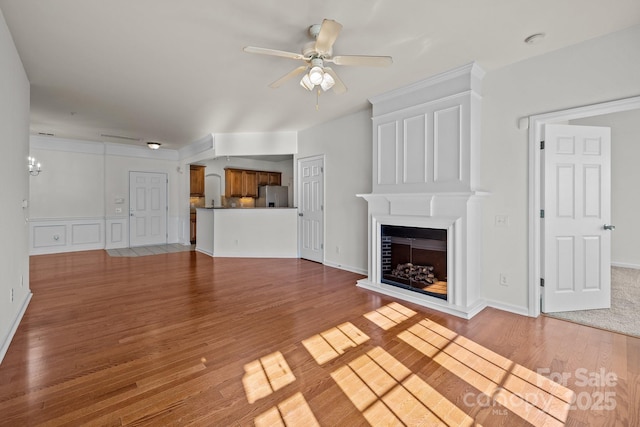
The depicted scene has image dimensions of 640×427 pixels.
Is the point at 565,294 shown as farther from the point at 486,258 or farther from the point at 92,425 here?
the point at 92,425

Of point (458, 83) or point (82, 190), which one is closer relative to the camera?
point (458, 83)

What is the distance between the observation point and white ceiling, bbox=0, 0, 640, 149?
2.31m

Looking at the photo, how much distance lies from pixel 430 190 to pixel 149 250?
676 cm

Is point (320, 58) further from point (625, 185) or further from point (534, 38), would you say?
point (625, 185)

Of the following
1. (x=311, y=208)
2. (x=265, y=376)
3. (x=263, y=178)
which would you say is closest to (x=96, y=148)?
(x=263, y=178)

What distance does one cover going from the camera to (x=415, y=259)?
379cm

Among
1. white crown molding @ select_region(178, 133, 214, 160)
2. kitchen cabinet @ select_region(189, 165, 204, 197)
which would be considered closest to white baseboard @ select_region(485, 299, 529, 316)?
white crown molding @ select_region(178, 133, 214, 160)

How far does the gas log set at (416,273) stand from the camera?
11.9ft

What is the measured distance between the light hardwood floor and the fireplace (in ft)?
1.24

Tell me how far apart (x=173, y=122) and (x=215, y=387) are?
16.4 feet

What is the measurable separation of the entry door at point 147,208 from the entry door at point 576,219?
856 cm

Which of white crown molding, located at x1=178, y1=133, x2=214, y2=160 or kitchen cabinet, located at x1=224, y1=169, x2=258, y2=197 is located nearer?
white crown molding, located at x1=178, y1=133, x2=214, y2=160

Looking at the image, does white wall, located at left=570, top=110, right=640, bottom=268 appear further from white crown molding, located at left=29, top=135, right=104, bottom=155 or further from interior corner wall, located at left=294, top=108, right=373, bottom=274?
white crown molding, located at left=29, top=135, right=104, bottom=155

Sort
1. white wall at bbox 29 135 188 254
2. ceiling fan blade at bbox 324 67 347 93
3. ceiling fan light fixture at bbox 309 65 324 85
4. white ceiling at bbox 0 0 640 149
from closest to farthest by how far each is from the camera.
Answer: white ceiling at bbox 0 0 640 149 < ceiling fan light fixture at bbox 309 65 324 85 < ceiling fan blade at bbox 324 67 347 93 < white wall at bbox 29 135 188 254
